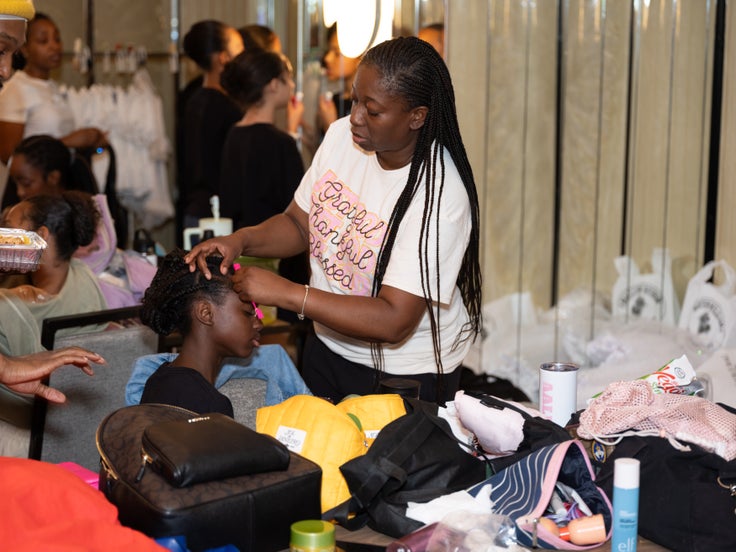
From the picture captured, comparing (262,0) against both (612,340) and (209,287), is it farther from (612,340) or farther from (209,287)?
(209,287)

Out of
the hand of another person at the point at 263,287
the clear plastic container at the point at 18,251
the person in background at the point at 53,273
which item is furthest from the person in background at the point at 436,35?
the clear plastic container at the point at 18,251

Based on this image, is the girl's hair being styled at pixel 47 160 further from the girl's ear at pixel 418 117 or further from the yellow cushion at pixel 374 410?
the yellow cushion at pixel 374 410

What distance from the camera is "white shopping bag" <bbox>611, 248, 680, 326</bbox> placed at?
13.2 feet

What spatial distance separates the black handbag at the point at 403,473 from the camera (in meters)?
1.56

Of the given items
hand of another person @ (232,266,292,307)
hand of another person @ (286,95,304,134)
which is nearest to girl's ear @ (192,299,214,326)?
hand of another person @ (232,266,292,307)

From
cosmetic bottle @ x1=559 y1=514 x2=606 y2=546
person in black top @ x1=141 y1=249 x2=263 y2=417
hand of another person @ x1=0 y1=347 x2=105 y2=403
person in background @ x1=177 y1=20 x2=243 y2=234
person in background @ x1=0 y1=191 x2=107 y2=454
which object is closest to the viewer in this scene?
cosmetic bottle @ x1=559 y1=514 x2=606 y2=546

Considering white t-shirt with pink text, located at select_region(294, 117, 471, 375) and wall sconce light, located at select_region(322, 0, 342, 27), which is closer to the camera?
white t-shirt with pink text, located at select_region(294, 117, 471, 375)

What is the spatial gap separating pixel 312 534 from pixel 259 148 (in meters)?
2.74

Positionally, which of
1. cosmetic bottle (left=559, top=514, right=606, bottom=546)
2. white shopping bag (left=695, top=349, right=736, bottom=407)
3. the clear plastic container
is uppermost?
the clear plastic container

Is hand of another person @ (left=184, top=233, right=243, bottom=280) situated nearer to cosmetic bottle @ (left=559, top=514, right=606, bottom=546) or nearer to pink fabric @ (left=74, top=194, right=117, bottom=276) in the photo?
cosmetic bottle @ (left=559, top=514, right=606, bottom=546)

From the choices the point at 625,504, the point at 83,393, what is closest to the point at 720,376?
the point at 625,504

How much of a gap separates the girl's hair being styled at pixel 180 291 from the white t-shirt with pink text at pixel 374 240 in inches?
9.3

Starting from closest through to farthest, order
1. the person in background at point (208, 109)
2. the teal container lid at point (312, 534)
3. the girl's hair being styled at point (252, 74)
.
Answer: the teal container lid at point (312, 534)
the girl's hair being styled at point (252, 74)
the person in background at point (208, 109)

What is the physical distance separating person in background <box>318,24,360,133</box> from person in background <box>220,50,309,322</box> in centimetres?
55
